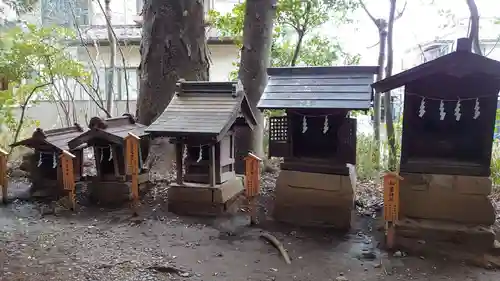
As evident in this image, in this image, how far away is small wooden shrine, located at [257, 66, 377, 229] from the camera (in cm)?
546

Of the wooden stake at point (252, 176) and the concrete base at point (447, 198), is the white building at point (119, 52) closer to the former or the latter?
the wooden stake at point (252, 176)

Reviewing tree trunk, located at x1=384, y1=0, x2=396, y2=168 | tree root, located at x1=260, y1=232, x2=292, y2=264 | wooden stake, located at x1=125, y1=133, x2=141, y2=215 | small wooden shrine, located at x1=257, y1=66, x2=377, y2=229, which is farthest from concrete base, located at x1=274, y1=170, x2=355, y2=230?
tree trunk, located at x1=384, y1=0, x2=396, y2=168

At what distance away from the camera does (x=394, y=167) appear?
842 centimetres

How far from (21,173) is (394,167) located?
8559 millimetres

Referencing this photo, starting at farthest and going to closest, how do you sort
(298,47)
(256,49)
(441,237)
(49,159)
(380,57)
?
1. (380,57)
2. (298,47)
3. (256,49)
4. (49,159)
5. (441,237)

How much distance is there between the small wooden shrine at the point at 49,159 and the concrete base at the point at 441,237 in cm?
539

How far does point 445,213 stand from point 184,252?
134 inches

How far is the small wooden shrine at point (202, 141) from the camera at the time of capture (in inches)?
230

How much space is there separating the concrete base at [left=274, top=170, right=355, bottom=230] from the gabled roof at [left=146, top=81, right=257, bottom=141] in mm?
1217

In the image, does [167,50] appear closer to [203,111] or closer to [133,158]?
[203,111]

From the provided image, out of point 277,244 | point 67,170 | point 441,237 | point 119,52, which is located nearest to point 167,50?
point 67,170

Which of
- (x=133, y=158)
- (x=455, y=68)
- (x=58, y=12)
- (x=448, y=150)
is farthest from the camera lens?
(x=58, y=12)

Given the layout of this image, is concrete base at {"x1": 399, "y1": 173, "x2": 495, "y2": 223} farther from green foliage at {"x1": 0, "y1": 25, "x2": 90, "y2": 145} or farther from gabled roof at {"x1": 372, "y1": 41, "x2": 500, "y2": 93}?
green foliage at {"x1": 0, "y1": 25, "x2": 90, "y2": 145}

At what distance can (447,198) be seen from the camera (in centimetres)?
501
